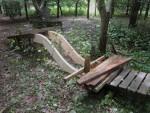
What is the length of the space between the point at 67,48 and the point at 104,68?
6.46ft

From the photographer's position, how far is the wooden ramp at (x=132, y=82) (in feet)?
15.0

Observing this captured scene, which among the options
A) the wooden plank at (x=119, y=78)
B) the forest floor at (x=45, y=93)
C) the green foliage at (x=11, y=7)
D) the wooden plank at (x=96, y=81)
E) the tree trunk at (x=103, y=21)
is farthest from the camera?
the green foliage at (x=11, y=7)

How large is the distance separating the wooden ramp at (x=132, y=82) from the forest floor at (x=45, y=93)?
0.21 meters

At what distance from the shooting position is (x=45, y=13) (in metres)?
12.2

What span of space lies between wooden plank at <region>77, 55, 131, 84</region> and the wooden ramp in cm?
24

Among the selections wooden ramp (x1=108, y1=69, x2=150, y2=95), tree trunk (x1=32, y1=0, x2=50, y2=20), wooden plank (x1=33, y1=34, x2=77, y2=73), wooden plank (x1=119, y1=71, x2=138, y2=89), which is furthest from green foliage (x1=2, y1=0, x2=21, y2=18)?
wooden plank (x1=119, y1=71, x2=138, y2=89)

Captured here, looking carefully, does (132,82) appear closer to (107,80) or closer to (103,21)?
(107,80)

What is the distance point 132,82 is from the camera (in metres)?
4.87

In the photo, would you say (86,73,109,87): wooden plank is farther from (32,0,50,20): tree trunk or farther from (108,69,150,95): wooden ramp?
(32,0,50,20): tree trunk

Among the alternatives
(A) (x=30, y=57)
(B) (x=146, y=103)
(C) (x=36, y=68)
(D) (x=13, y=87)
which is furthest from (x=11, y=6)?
(B) (x=146, y=103)

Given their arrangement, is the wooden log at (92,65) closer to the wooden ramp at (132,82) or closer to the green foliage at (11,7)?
the wooden ramp at (132,82)

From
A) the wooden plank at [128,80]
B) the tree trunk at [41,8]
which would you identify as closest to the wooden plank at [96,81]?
the wooden plank at [128,80]

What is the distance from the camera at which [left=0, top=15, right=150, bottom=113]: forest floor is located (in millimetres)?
4574

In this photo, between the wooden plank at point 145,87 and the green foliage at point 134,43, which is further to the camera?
the green foliage at point 134,43
